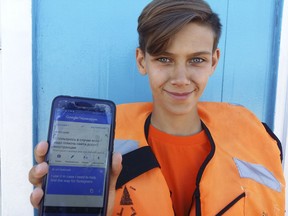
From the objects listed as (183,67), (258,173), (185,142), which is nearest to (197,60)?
(183,67)

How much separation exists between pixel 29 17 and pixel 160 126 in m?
0.57

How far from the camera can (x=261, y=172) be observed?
1.10 metres

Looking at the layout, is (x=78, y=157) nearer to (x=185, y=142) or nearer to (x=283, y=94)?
(x=185, y=142)

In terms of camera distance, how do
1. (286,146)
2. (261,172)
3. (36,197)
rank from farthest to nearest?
(286,146), (261,172), (36,197)

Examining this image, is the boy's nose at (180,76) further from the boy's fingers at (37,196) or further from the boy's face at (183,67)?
the boy's fingers at (37,196)

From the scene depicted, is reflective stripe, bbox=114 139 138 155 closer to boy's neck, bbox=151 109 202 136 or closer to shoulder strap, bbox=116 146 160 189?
shoulder strap, bbox=116 146 160 189

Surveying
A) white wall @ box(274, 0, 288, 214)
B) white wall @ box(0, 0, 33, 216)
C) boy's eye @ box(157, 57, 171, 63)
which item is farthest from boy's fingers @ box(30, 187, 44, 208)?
white wall @ box(274, 0, 288, 214)

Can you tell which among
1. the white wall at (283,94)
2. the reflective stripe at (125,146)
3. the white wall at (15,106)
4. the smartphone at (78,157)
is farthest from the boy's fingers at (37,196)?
the white wall at (283,94)

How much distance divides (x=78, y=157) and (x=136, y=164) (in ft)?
0.71

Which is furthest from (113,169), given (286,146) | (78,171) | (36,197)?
(286,146)

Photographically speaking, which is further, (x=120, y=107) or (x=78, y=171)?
(x=120, y=107)

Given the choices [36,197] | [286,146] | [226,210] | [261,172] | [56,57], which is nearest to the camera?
[36,197]

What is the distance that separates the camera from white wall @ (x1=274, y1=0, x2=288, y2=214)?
1374 mm

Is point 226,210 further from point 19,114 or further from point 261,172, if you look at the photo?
point 19,114
